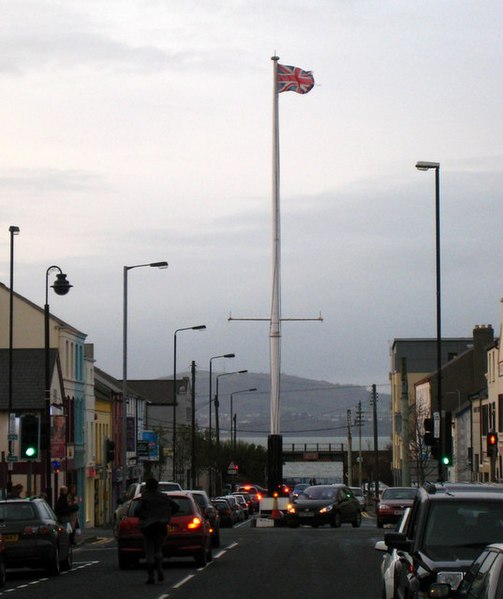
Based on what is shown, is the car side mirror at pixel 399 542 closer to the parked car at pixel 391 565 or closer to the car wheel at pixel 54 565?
the parked car at pixel 391 565

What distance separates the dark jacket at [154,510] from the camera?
22.0 m

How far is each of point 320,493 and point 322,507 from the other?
2.60 feet

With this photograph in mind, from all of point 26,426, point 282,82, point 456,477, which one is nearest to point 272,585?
point 26,426

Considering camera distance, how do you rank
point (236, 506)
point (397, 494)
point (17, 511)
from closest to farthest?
point (17, 511), point (397, 494), point (236, 506)

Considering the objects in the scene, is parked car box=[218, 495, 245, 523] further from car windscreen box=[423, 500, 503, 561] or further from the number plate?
car windscreen box=[423, 500, 503, 561]

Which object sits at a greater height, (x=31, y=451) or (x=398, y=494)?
(x=31, y=451)

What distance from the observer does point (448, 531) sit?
40.8 feet

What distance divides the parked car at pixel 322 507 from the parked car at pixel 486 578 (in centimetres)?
3632

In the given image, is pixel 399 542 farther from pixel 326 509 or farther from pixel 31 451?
pixel 326 509

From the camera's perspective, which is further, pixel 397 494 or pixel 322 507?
pixel 322 507

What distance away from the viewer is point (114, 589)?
2044cm

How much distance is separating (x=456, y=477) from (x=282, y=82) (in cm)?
4751


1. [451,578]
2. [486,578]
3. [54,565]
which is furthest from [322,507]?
[486,578]

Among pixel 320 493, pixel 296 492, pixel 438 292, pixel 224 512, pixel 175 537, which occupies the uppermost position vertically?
pixel 438 292
